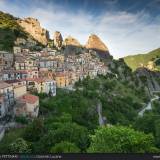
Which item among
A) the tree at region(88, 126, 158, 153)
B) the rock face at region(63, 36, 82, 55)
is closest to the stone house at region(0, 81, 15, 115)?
the rock face at region(63, 36, 82, 55)

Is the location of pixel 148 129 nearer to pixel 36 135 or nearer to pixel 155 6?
pixel 36 135

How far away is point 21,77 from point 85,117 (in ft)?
4.30

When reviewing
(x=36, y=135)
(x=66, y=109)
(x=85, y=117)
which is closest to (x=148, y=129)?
(x=85, y=117)

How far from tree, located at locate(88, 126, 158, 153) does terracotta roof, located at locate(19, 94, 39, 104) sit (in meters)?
0.90

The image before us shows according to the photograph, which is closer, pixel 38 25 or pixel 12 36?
pixel 38 25

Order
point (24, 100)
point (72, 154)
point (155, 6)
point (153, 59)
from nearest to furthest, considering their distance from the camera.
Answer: point (72, 154), point (155, 6), point (24, 100), point (153, 59)

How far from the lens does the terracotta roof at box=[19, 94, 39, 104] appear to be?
4.21 metres

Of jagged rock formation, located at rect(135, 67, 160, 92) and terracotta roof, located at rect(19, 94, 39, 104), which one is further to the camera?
jagged rock formation, located at rect(135, 67, 160, 92)

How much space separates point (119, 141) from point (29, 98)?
56.2 inches

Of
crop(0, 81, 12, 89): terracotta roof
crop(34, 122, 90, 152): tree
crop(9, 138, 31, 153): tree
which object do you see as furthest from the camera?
crop(34, 122, 90, 152): tree

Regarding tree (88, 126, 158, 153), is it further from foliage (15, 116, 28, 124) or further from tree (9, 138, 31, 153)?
tree (9, 138, 31, 153)

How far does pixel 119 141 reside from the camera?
16.7 ft

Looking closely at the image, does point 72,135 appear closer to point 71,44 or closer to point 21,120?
point 71,44

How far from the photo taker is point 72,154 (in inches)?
131
